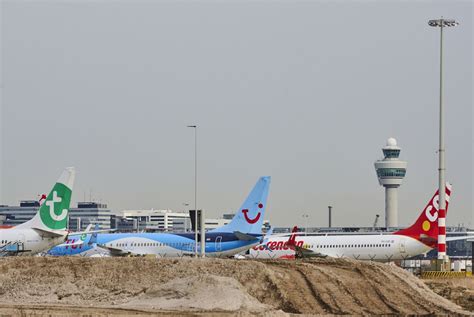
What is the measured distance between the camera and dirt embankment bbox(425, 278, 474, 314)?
170 feet

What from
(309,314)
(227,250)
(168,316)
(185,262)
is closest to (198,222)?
(185,262)

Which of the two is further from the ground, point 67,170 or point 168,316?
point 67,170

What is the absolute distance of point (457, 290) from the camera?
57.3m

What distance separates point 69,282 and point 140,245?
137ft

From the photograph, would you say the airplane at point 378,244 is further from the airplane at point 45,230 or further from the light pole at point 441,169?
the airplane at point 45,230

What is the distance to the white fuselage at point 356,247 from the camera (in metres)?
92.1

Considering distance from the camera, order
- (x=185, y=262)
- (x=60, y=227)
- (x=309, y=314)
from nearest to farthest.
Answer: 1. (x=309, y=314)
2. (x=185, y=262)
3. (x=60, y=227)

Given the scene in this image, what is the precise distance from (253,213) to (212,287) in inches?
1725

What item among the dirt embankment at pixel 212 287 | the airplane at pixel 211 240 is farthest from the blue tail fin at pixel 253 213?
the dirt embankment at pixel 212 287

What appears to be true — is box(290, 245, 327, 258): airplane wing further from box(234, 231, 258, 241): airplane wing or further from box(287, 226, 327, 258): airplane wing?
box(234, 231, 258, 241): airplane wing

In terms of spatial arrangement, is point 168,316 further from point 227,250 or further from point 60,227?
point 227,250

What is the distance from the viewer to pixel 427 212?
92000mm

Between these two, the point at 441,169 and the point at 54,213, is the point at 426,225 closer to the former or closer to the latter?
the point at 441,169

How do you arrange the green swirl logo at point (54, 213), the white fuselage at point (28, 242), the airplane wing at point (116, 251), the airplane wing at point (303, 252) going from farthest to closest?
the airplane wing at point (303, 252) < the airplane wing at point (116, 251) < the green swirl logo at point (54, 213) < the white fuselage at point (28, 242)
